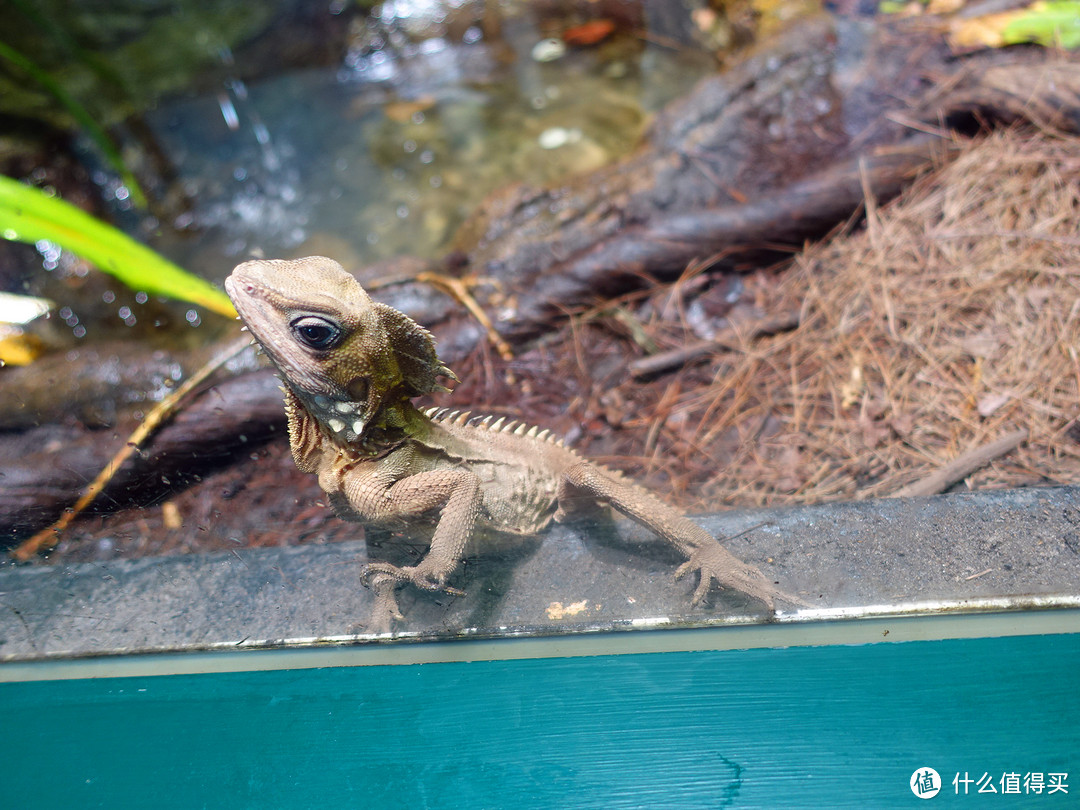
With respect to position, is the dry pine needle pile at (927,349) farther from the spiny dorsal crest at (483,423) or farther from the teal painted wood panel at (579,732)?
the teal painted wood panel at (579,732)

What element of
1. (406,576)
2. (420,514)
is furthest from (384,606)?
(420,514)

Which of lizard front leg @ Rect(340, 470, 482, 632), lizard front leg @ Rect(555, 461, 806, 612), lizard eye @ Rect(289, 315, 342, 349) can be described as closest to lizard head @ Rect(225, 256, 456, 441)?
lizard eye @ Rect(289, 315, 342, 349)

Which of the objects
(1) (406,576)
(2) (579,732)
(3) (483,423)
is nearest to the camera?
(2) (579,732)

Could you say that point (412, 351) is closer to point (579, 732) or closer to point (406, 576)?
point (406, 576)

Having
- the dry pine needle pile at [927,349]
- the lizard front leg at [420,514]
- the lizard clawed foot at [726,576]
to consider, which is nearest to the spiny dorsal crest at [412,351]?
the lizard front leg at [420,514]

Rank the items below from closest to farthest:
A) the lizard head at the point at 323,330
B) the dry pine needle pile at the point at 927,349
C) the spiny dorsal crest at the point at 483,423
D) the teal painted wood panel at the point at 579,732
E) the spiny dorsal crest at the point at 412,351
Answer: the teal painted wood panel at the point at 579,732 < the lizard head at the point at 323,330 < the spiny dorsal crest at the point at 412,351 < the spiny dorsal crest at the point at 483,423 < the dry pine needle pile at the point at 927,349
